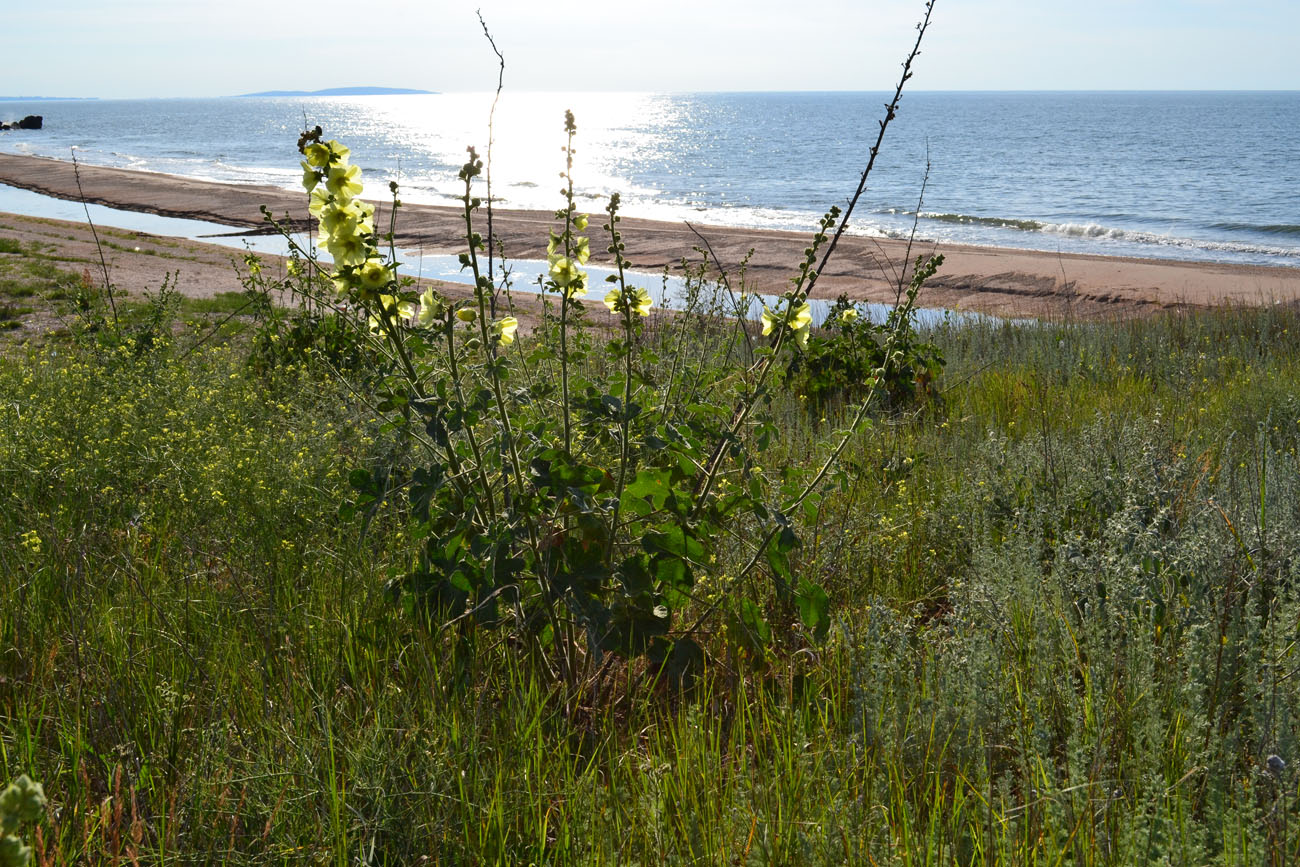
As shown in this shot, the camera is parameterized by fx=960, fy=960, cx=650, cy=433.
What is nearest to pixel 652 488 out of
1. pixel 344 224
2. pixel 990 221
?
A: pixel 344 224

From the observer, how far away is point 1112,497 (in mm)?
3424

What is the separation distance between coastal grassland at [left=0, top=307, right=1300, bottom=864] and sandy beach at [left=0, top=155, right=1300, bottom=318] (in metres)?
7.37

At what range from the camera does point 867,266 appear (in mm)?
18344

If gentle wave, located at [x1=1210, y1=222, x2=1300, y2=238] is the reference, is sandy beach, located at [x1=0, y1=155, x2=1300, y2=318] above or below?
below

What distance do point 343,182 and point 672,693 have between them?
4.74 feet

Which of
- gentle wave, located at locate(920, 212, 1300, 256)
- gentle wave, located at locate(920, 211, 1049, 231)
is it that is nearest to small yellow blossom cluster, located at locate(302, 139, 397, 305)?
gentle wave, located at locate(920, 212, 1300, 256)

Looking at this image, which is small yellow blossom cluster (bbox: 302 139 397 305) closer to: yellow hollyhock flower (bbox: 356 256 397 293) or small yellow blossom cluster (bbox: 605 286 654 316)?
yellow hollyhock flower (bbox: 356 256 397 293)

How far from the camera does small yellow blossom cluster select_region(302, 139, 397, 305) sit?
1856 millimetres

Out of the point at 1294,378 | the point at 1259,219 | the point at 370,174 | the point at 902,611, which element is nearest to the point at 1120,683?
the point at 902,611

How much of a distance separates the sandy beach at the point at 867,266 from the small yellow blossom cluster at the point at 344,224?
8543mm

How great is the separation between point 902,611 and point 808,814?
131 centimetres

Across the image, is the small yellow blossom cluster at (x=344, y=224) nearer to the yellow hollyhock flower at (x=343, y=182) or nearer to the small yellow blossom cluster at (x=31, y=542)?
the yellow hollyhock flower at (x=343, y=182)

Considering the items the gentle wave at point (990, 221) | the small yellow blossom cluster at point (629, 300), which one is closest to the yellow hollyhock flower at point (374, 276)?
the small yellow blossom cluster at point (629, 300)

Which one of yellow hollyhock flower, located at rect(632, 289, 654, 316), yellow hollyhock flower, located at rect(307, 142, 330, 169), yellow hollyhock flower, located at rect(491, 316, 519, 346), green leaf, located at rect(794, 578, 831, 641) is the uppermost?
yellow hollyhock flower, located at rect(307, 142, 330, 169)
